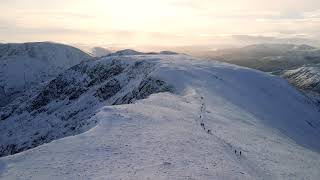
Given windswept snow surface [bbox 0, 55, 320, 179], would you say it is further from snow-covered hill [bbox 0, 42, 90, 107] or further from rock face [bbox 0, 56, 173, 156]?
snow-covered hill [bbox 0, 42, 90, 107]

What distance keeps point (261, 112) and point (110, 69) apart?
1460 inches

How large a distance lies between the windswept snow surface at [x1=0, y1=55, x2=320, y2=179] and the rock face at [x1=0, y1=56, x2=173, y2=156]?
12085 mm

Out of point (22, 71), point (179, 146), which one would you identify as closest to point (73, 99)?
point (179, 146)

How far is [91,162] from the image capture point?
2148 centimetres

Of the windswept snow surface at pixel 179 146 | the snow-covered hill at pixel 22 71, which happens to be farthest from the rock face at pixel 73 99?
the snow-covered hill at pixel 22 71

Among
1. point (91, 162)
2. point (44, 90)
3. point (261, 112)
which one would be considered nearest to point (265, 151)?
point (91, 162)

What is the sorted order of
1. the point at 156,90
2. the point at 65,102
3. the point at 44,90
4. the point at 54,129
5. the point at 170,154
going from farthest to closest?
the point at 44,90 → the point at 65,102 → the point at 54,129 → the point at 156,90 → the point at 170,154

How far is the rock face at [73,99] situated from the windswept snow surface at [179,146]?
12.1 m

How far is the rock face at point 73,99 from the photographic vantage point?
5872cm

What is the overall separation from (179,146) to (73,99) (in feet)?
172

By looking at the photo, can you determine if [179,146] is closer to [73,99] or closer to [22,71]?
[73,99]

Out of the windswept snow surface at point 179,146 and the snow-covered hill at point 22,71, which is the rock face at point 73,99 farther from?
the snow-covered hill at point 22,71

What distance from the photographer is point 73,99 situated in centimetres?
7400

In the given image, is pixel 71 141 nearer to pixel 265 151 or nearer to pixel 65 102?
pixel 265 151
